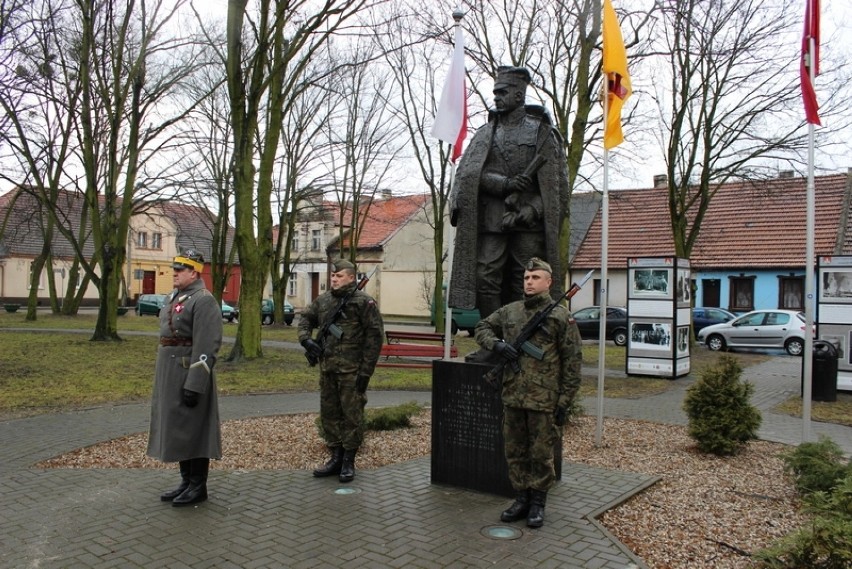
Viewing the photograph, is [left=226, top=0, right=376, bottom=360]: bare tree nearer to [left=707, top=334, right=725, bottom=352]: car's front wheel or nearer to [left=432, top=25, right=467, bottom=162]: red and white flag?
[left=432, top=25, right=467, bottom=162]: red and white flag

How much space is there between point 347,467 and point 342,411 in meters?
0.50

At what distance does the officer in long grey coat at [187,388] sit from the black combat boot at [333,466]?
109 centimetres

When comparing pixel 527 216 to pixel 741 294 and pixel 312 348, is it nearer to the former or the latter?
pixel 312 348

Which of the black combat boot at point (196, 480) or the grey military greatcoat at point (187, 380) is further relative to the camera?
the black combat boot at point (196, 480)

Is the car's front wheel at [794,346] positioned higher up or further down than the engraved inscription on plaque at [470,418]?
further down

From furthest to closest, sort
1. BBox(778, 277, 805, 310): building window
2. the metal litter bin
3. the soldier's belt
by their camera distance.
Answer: BBox(778, 277, 805, 310): building window, the metal litter bin, the soldier's belt

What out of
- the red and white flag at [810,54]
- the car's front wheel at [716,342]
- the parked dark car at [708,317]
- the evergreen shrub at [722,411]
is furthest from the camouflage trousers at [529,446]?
the parked dark car at [708,317]

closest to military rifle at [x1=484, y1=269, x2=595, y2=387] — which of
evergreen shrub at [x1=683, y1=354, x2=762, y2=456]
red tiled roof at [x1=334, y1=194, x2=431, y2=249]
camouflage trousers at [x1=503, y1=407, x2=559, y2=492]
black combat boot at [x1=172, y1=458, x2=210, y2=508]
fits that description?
camouflage trousers at [x1=503, y1=407, x2=559, y2=492]

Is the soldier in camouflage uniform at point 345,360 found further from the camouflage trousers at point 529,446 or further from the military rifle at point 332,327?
the camouflage trousers at point 529,446

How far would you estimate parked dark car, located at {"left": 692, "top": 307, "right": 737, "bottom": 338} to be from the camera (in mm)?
27000

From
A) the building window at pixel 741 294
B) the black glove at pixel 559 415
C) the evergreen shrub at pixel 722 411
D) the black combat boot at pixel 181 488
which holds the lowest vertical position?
the black combat boot at pixel 181 488

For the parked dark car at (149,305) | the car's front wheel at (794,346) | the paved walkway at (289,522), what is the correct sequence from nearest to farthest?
the paved walkway at (289,522), the car's front wheel at (794,346), the parked dark car at (149,305)

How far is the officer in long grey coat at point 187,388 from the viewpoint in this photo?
5.37 m

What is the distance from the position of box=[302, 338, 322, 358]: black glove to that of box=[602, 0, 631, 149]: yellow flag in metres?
4.32
